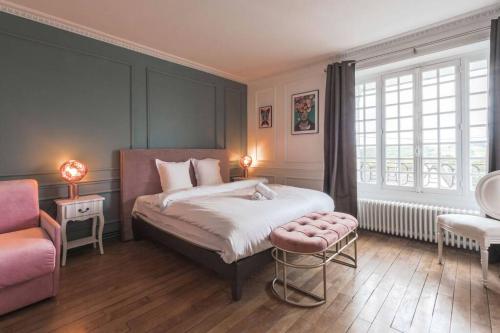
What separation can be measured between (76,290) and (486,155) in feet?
14.0

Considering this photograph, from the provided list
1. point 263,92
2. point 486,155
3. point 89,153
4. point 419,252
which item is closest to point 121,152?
point 89,153

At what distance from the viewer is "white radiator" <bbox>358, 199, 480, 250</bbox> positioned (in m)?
2.92

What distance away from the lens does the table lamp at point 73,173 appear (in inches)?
107

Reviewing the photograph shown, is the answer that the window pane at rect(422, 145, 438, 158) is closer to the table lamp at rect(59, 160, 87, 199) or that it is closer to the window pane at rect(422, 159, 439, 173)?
the window pane at rect(422, 159, 439, 173)

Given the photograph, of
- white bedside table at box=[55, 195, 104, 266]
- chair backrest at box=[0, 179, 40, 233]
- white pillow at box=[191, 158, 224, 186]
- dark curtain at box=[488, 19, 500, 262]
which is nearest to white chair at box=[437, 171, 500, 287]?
dark curtain at box=[488, 19, 500, 262]

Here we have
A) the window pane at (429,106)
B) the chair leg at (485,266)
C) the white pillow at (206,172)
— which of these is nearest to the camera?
the chair leg at (485,266)

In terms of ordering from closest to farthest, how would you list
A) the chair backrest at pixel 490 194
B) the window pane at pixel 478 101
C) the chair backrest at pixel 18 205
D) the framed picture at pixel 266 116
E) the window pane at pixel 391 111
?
the chair backrest at pixel 18 205 < the chair backrest at pixel 490 194 < the window pane at pixel 478 101 < the window pane at pixel 391 111 < the framed picture at pixel 266 116

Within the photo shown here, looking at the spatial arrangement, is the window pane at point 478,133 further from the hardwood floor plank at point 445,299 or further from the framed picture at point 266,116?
the framed picture at point 266,116

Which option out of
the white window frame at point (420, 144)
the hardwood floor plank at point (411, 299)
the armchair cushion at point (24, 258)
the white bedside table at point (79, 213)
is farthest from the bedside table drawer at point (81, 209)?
the white window frame at point (420, 144)

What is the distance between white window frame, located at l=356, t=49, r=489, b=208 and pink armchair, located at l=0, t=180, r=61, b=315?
3.69 metres

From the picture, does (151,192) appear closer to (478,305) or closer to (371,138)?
(371,138)

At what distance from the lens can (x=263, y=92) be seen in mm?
4801

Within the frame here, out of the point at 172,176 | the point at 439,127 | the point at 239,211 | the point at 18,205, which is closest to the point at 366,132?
the point at 439,127

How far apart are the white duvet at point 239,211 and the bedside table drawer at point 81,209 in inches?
29.0
